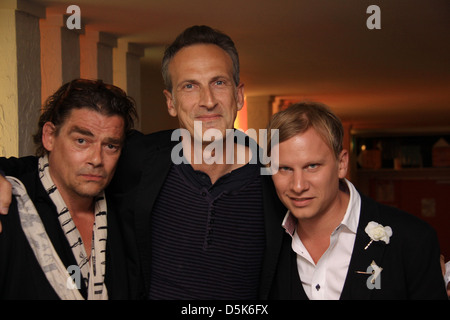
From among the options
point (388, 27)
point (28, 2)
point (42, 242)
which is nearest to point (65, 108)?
point (42, 242)

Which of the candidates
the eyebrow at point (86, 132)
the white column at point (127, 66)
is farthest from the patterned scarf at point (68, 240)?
the white column at point (127, 66)

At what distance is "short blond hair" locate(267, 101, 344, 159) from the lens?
181cm

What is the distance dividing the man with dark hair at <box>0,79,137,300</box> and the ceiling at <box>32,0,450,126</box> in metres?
2.00

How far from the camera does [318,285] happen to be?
5.94ft

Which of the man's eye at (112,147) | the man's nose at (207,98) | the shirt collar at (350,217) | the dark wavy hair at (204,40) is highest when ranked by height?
the dark wavy hair at (204,40)

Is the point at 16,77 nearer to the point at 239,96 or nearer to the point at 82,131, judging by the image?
the point at 82,131

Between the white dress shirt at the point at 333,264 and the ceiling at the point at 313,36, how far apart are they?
2.37m

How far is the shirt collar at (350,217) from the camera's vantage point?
1.82 metres

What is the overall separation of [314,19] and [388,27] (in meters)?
0.74

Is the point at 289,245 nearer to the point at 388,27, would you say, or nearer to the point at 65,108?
the point at 65,108

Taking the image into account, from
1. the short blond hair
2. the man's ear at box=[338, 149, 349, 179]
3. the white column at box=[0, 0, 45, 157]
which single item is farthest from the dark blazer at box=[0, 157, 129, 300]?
the white column at box=[0, 0, 45, 157]

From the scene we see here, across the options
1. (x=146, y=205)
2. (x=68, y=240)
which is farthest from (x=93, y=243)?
(x=146, y=205)

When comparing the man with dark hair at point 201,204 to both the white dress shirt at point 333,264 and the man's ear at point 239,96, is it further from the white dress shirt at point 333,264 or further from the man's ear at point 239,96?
the white dress shirt at point 333,264

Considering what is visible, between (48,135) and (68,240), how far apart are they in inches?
16.9
